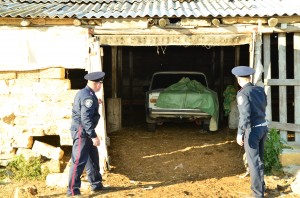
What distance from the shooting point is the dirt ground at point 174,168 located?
6430mm

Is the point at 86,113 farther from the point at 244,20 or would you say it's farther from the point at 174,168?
the point at 244,20

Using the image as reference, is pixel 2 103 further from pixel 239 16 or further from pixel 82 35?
pixel 239 16

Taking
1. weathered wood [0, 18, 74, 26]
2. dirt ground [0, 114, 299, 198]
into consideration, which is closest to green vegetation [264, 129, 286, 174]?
dirt ground [0, 114, 299, 198]

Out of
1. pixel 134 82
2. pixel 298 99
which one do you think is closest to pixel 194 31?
pixel 298 99

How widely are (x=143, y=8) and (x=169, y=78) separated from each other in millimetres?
3045

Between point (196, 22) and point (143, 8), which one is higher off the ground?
point (143, 8)

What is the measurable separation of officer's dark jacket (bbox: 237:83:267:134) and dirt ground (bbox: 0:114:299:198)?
138 centimetres

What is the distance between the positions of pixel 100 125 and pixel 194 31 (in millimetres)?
2844

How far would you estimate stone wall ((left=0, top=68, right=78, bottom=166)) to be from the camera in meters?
7.95

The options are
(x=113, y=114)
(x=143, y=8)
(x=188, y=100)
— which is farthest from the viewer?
(x=113, y=114)

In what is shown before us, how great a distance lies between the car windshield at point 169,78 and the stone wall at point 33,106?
3.41 metres

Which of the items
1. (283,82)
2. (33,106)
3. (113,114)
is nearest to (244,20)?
(283,82)

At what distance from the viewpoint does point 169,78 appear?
1093 centimetres

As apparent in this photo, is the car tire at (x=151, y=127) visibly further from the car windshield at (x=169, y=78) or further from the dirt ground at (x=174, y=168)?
the car windshield at (x=169, y=78)
